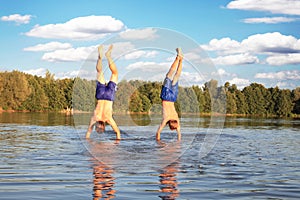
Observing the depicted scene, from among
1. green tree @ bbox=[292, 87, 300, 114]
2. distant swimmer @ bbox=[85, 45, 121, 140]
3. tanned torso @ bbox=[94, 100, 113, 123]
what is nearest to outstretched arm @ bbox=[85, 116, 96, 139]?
distant swimmer @ bbox=[85, 45, 121, 140]

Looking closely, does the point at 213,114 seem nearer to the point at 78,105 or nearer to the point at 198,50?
the point at 198,50

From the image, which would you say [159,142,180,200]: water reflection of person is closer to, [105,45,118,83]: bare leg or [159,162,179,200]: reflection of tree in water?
[159,162,179,200]: reflection of tree in water

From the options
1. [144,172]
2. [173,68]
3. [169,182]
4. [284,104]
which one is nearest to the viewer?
[169,182]

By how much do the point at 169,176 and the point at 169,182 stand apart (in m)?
0.77

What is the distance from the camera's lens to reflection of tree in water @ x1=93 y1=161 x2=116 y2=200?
8554 mm

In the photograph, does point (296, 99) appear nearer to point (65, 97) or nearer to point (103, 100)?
point (65, 97)

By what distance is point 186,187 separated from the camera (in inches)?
377

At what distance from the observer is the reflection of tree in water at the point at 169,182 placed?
343 inches

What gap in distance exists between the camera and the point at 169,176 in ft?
35.4

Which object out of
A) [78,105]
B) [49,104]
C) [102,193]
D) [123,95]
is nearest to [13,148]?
[78,105]

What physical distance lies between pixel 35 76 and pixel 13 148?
403ft

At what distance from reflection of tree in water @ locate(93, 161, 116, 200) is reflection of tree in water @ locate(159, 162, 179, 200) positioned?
1004mm

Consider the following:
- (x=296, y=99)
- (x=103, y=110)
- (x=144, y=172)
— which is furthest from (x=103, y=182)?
(x=296, y=99)

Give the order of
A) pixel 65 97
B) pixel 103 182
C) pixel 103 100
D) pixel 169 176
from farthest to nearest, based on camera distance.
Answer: pixel 65 97 → pixel 103 100 → pixel 169 176 → pixel 103 182
